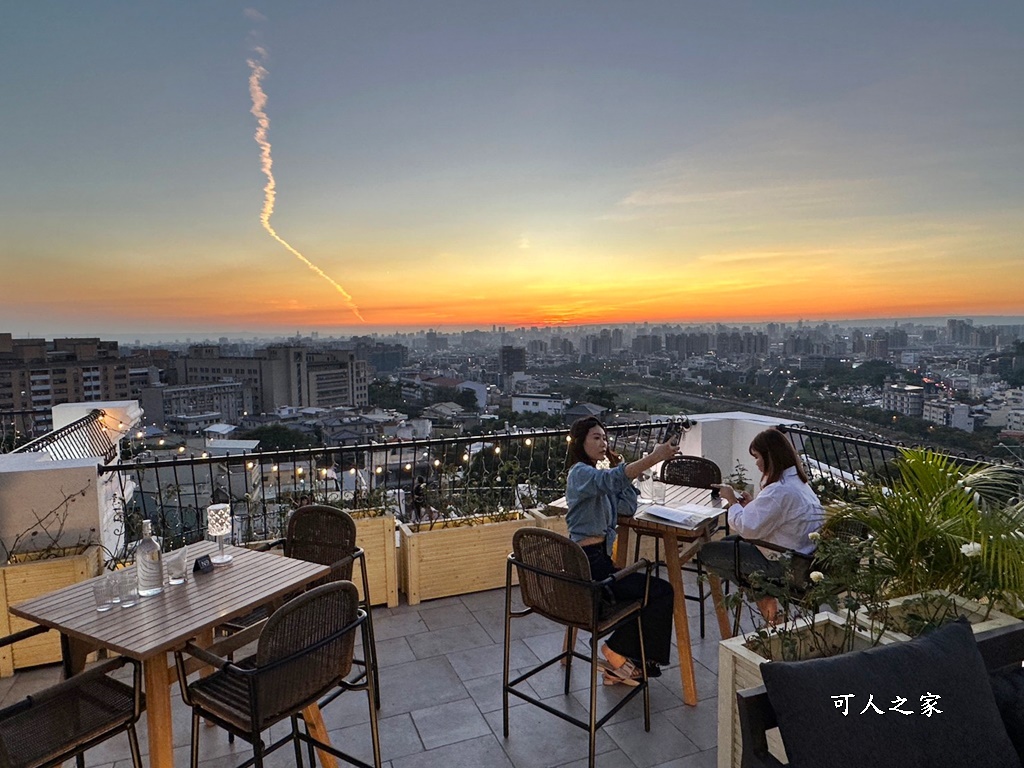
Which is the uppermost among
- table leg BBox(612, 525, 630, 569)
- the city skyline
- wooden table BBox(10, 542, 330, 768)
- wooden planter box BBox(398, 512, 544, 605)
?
the city skyline

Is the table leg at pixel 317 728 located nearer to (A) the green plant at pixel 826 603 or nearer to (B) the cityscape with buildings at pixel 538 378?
(A) the green plant at pixel 826 603

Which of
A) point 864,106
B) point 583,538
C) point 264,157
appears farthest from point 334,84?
point 583,538

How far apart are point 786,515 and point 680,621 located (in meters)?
0.84

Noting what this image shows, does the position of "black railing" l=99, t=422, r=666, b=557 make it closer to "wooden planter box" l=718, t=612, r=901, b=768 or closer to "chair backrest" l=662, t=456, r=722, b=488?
"chair backrest" l=662, t=456, r=722, b=488

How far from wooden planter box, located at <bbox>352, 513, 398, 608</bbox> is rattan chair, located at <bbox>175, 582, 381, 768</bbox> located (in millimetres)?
2020

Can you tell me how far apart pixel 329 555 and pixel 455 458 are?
219 cm

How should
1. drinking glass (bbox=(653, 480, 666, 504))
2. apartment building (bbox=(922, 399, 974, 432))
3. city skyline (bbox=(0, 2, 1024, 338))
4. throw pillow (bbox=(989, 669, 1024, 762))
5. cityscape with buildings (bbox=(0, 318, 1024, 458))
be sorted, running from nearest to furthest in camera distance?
1. throw pillow (bbox=(989, 669, 1024, 762))
2. drinking glass (bbox=(653, 480, 666, 504))
3. apartment building (bbox=(922, 399, 974, 432))
4. cityscape with buildings (bbox=(0, 318, 1024, 458))
5. city skyline (bbox=(0, 2, 1024, 338))

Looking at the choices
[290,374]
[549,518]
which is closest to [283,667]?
[549,518]

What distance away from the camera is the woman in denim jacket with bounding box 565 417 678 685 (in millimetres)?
3184

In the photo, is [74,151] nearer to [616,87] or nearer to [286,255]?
[286,255]

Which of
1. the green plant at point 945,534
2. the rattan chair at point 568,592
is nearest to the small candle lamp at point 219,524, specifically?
the rattan chair at point 568,592

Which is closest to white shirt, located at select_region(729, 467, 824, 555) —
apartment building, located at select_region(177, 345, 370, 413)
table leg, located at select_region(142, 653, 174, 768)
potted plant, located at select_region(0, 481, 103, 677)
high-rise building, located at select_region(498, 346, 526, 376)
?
table leg, located at select_region(142, 653, 174, 768)

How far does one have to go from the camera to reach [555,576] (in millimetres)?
2693

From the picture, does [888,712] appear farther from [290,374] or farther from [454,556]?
[290,374]
